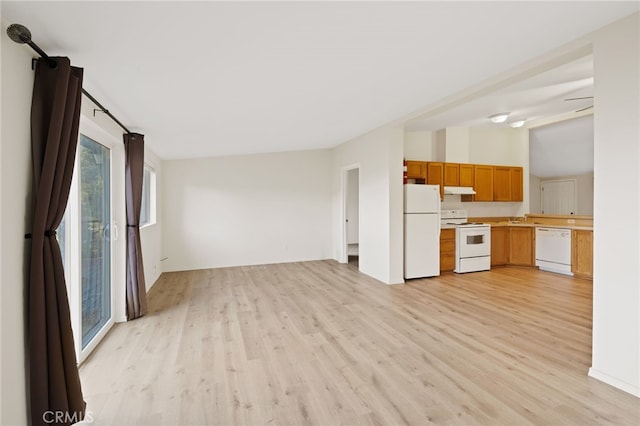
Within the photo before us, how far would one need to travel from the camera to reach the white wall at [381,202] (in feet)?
15.5

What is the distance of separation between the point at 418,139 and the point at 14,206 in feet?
19.7

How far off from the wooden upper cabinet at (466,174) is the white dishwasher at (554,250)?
61.1 inches

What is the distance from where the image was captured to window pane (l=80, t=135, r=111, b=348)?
2.71 m

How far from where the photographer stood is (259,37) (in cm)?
184

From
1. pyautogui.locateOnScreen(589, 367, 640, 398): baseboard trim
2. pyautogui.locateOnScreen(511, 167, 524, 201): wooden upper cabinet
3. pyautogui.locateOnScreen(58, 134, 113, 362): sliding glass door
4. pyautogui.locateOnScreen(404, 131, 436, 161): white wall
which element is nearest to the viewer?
pyautogui.locateOnScreen(589, 367, 640, 398): baseboard trim

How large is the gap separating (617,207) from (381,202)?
3064 millimetres

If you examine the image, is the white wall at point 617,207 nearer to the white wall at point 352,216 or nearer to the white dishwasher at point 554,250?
the white dishwasher at point 554,250

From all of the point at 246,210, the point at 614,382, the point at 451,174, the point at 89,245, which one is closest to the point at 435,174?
the point at 451,174

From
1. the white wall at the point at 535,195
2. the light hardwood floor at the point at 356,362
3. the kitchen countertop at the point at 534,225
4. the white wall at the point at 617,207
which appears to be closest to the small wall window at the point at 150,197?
the light hardwood floor at the point at 356,362

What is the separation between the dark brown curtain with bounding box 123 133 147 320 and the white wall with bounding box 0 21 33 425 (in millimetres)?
1877

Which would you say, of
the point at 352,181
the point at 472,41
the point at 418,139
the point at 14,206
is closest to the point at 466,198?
the point at 418,139

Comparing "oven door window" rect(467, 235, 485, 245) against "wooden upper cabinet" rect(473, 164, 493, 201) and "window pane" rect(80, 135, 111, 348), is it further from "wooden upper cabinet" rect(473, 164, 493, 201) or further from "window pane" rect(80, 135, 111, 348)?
"window pane" rect(80, 135, 111, 348)

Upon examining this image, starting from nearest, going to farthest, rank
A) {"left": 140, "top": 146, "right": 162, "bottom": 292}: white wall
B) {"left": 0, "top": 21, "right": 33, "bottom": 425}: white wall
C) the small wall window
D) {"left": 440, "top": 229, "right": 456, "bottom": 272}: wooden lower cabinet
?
1. {"left": 0, "top": 21, "right": 33, "bottom": 425}: white wall
2. {"left": 140, "top": 146, "right": 162, "bottom": 292}: white wall
3. the small wall window
4. {"left": 440, "top": 229, "right": 456, "bottom": 272}: wooden lower cabinet

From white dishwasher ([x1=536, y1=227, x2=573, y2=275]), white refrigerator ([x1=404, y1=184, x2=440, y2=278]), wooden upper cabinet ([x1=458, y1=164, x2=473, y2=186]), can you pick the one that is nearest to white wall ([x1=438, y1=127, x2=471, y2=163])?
wooden upper cabinet ([x1=458, y1=164, x2=473, y2=186])
